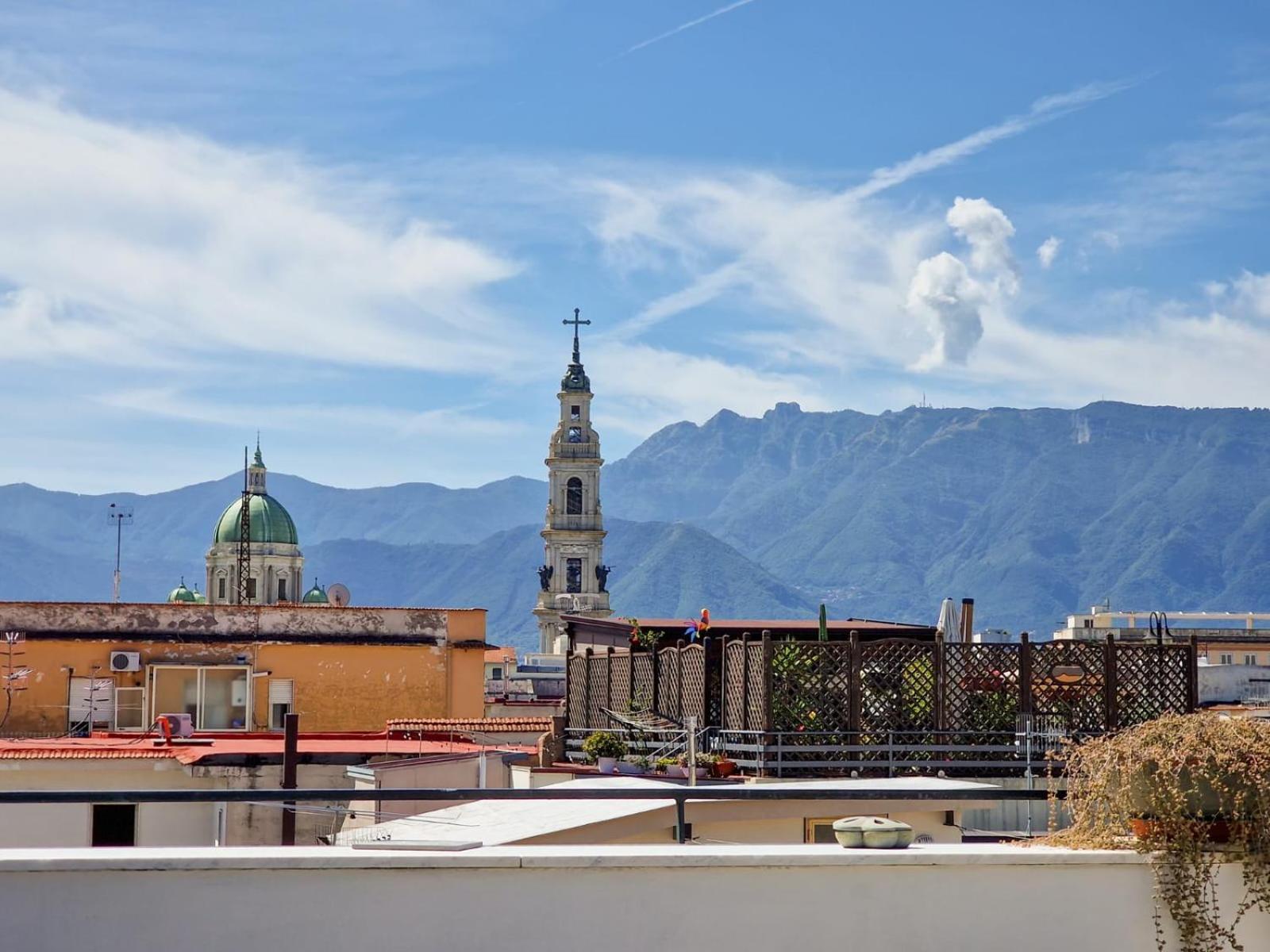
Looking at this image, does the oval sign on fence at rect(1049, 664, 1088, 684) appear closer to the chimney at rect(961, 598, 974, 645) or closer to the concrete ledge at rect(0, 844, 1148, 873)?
the chimney at rect(961, 598, 974, 645)

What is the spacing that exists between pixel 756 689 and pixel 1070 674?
11.5 ft

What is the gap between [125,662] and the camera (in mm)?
37531

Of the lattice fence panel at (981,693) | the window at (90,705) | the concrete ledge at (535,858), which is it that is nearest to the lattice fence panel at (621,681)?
the lattice fence panel at (981,693)

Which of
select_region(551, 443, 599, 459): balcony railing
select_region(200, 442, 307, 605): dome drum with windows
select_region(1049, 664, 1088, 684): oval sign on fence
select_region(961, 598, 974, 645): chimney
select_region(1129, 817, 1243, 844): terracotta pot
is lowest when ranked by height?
select_region(1129, 817, 1243, 844): terracotta pot

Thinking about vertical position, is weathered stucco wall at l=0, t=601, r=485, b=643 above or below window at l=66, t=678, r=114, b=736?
above

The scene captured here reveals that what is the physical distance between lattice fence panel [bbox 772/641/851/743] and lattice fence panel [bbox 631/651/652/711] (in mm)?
4264

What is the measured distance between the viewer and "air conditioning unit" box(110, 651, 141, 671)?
123ft

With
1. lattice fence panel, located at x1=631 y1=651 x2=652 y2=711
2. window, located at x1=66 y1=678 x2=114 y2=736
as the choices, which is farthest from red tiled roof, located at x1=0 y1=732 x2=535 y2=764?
window, located at x1=66 y1=678 x2=114 y2=736

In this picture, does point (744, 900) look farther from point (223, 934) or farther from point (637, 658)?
point (637, 658)

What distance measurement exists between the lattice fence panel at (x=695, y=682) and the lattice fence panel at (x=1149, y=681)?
182 inches

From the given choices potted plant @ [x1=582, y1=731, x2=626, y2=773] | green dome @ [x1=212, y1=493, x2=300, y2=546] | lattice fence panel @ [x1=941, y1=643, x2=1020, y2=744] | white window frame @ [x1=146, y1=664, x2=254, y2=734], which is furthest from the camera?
green dome @ [x1=212, y1=493, x2=300, y2=546]

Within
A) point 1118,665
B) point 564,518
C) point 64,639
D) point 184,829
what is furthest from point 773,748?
point 564,518

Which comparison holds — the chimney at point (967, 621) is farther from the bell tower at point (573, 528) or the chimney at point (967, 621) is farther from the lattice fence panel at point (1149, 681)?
the bell tower at point (573, 528)

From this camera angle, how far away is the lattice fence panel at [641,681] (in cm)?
2409
